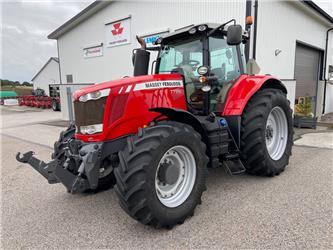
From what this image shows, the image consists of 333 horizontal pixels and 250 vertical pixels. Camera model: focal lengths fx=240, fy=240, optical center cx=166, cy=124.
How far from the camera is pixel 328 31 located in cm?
1171

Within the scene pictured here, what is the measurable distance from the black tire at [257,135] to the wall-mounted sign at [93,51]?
10.0 meters

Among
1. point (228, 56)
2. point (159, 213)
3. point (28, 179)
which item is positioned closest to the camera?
point (159, 213)

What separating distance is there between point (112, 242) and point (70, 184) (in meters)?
0.68

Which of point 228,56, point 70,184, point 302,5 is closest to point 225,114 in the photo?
point 228,56

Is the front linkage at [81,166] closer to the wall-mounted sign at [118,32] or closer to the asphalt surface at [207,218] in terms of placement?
the asphalt surface at [207,218]

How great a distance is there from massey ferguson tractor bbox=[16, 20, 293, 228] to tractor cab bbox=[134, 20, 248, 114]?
13 millimetres

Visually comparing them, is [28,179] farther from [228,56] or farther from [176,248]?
[228,56]

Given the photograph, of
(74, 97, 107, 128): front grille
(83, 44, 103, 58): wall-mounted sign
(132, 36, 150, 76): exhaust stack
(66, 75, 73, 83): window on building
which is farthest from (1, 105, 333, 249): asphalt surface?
(66, 75, 73, 83): window on building

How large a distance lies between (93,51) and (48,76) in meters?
15.1

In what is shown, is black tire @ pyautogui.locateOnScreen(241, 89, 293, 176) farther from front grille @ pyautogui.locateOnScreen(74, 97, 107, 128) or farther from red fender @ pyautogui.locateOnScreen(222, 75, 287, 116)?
front grille @ pyautogui.locateOnScreen(74, 97, 107, 128)

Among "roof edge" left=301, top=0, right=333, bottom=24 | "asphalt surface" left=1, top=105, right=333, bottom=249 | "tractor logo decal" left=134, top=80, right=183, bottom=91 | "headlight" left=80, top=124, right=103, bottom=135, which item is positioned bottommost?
"asphalt surface" left=1, top=105, right=333, bottom=249

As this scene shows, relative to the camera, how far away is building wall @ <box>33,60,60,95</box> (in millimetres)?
23609

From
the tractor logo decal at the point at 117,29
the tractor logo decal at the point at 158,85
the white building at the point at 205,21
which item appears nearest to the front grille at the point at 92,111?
the tractor logo decal at the point at 158,85

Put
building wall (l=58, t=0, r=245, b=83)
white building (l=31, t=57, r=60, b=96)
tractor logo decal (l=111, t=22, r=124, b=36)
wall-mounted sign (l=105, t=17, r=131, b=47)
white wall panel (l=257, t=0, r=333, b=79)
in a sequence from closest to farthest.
→ white wall panel (l=257, t=0, r=333, b=79), building wall (l=58, t=0, r=245, b=83), wall-mounted sign (l=105, t=17, r=131, b=47), tractor logo decal (l=111, t=22, r=124, b=36), white building (l=31, t=57, r=60, b=96)
